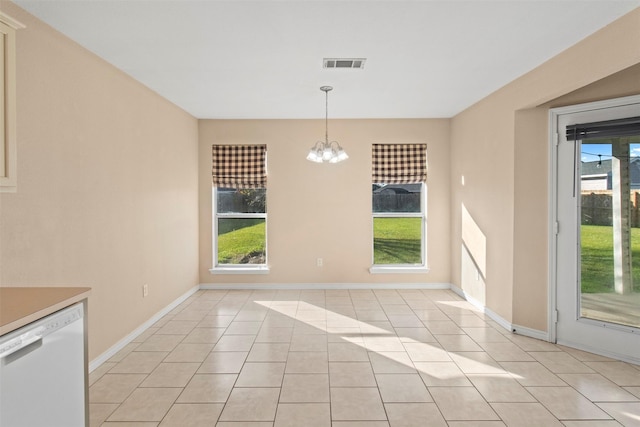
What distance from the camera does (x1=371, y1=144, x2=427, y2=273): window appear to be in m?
5.63

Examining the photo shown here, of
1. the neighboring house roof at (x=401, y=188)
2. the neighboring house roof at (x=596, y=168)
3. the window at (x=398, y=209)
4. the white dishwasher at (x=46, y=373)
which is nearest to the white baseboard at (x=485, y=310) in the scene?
the window at (x=398, y=209)

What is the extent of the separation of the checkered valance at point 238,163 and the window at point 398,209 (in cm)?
176

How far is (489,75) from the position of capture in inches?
142

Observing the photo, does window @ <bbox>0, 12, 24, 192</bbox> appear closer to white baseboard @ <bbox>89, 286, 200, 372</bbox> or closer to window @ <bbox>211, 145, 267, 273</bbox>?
white baseboard @ <bbox>89, 286, 200, 372</bbox>

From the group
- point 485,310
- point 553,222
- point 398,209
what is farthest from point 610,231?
point 398,209

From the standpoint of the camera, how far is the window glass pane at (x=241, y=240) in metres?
5.71

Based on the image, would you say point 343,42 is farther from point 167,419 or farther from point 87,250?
point 167,419

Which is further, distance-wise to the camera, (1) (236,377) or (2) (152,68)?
(2) (152,68)

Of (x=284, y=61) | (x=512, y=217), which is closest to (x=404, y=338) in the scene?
(x=512, y=217)

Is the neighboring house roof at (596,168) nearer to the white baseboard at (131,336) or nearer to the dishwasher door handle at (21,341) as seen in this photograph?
the dishwasher door handle at (21,341)

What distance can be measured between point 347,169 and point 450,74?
7.56ft

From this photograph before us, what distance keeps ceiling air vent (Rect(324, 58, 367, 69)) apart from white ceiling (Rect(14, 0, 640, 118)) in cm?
9

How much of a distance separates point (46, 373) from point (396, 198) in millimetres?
4909

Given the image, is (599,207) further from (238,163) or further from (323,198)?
(238,163)
